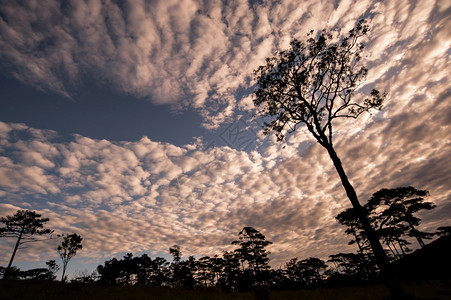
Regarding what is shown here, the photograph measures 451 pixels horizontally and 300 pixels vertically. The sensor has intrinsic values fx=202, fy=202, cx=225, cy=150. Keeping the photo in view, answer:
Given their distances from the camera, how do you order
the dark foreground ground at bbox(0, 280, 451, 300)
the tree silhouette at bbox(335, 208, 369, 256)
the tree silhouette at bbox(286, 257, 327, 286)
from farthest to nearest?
the tree silhouette at bbox(286, 257, 327, 286) → the tree silhouette at bbox(335, 208, 369, 256) → the dark foreground ground at bbox(0, 280, 451, 300)

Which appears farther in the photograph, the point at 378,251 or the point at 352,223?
the point at 352,223

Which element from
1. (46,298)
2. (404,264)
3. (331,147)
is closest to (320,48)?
(331,147)

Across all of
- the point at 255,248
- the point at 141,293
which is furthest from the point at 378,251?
the point at 255,248

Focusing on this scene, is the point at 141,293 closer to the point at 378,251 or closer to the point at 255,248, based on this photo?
the point at 378,251

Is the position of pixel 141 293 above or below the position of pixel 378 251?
below

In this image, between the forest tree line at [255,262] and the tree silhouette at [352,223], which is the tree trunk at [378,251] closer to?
the forest tree line at [255,262]

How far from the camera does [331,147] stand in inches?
473

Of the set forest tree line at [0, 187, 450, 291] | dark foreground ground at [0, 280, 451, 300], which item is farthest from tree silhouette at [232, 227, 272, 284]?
dark foreground ground at [0, 280, 451, 300]

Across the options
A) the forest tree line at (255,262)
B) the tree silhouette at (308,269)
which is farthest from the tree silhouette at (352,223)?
the tree silhouette at (308,269)

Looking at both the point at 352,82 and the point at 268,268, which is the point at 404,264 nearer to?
the point at 352,82

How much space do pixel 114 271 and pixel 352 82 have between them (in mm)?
66333

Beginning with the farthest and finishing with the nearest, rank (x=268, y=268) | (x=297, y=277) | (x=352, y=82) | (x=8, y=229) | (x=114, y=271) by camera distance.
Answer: (x=297, y=277), (x=114, y=271), (x=268, y=268), (x=8, y=229), (x=352, y=82)

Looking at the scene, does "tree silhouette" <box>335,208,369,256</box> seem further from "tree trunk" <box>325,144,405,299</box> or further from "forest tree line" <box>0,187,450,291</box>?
"tree trunk" <box>325,144,405,299</box>

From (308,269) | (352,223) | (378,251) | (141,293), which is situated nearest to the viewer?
(378,251)
